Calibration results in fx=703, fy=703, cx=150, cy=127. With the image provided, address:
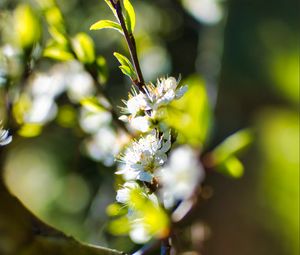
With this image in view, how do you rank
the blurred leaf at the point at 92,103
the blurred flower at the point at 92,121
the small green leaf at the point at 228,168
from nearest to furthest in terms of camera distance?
the small green leaf at the point at 228,168
the blurred leaf at the point at 92,103
the blurred flower at the point at 92,121

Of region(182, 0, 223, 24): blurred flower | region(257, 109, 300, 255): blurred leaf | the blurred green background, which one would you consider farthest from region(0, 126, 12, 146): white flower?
region(182, 0, 223, 24): blurred flower

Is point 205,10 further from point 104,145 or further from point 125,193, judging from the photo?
point 125,193

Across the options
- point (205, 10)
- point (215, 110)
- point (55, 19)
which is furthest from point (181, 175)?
point (215, 110)


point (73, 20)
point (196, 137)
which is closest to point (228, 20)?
point (73, 20)

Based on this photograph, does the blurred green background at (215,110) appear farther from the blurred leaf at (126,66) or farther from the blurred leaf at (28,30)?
the blurred leaf at (126,66)

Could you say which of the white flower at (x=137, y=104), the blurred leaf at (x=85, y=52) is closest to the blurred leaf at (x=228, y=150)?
the white flower at (x=137, y=104)

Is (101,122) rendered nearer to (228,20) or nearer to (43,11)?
(43,11)
